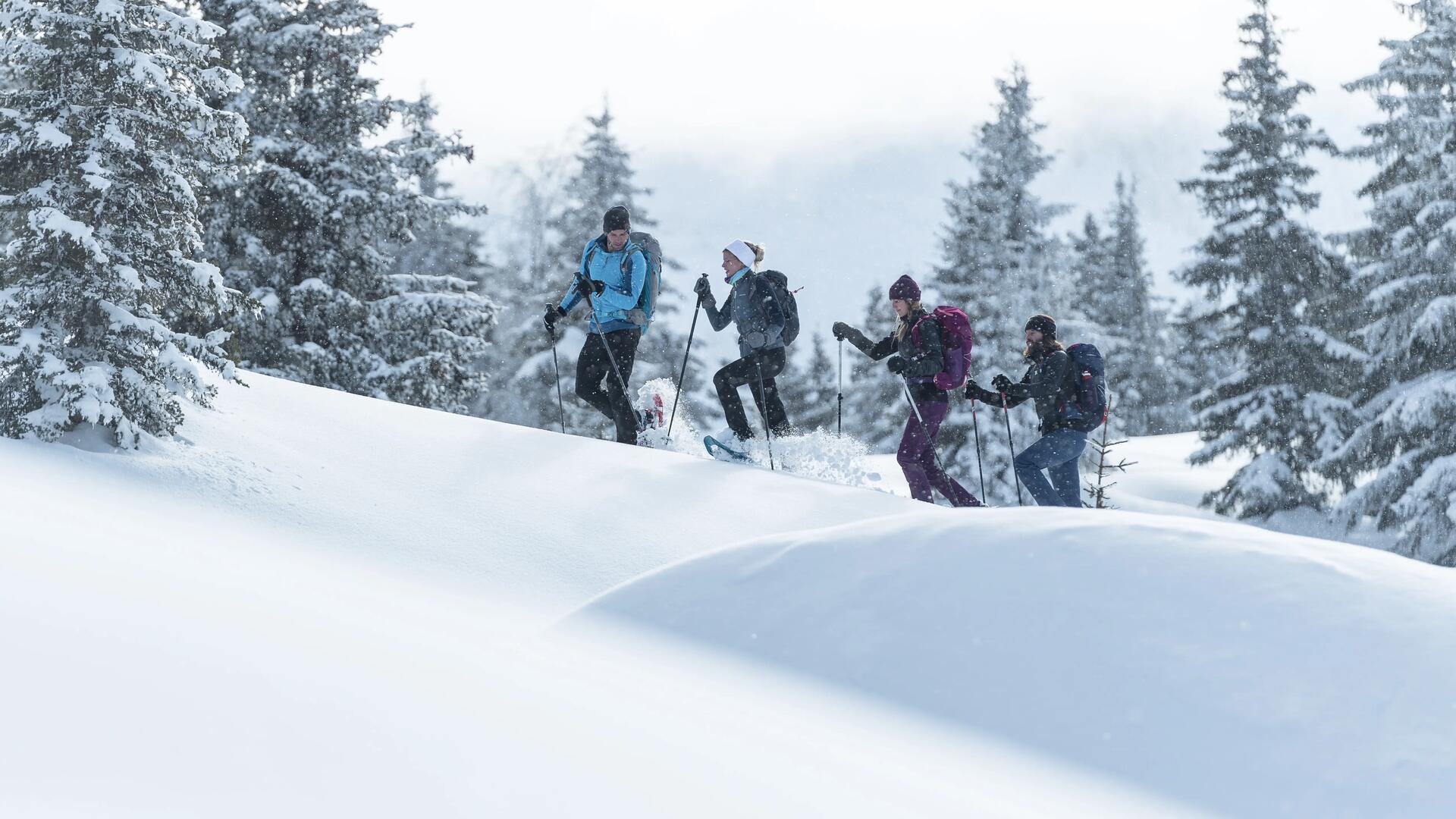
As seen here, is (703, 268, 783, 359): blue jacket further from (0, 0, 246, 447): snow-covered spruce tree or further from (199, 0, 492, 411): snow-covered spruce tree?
(199, 0, 492, 411): snow-covered spruce tree

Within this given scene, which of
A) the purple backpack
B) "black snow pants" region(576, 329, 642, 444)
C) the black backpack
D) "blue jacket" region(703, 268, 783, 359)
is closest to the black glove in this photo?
"black snow pants" region(576, 329, 642, 444)

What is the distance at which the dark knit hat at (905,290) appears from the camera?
364 inches

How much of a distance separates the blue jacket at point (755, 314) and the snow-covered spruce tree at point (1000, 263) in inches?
661

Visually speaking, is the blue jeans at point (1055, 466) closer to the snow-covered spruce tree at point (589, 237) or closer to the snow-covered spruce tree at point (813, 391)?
the snow-covered spruce tree at point (589, 237)

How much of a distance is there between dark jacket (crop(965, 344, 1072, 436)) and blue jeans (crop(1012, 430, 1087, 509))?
4.0 inches

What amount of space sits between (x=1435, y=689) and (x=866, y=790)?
2162mm

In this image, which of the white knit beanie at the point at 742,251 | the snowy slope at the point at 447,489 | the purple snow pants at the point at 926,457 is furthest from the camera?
the white knit beanie at the point at 742,251

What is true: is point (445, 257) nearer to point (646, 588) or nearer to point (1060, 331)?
point (1060, 331)

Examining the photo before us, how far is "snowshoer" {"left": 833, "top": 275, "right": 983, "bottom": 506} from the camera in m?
9.15

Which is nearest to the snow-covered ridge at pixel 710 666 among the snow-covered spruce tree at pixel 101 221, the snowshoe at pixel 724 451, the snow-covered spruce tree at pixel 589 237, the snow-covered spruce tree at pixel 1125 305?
the snow-covered spruce tree at pixel 101 221

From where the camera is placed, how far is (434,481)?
26.9 feet

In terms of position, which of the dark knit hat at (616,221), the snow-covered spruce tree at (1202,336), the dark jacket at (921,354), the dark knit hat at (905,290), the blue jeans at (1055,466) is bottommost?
the blue jeans at (1055,466)

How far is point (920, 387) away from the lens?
9297 millimetres

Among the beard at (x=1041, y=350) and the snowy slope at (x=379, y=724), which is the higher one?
the beard at (x=1041, y=350)
